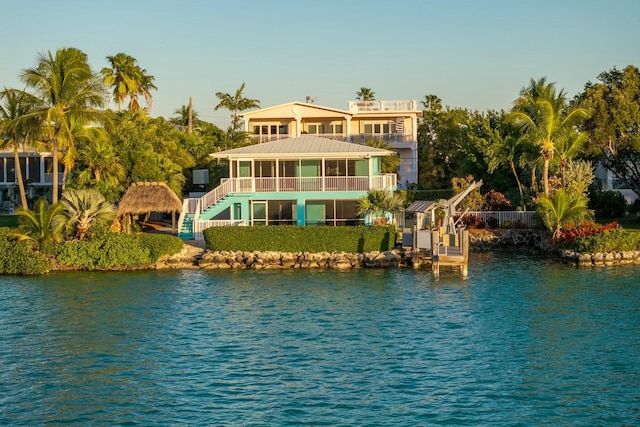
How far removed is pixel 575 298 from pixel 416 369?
11802mm

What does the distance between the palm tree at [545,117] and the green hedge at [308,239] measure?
1290 cm

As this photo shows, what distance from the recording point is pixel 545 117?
158ft

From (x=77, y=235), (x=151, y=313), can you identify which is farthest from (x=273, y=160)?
(x=151, y=313)

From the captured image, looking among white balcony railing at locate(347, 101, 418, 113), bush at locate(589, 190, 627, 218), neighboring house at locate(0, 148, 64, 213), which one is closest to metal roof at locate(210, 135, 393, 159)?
bush at locate(589, 190, 627, 218)

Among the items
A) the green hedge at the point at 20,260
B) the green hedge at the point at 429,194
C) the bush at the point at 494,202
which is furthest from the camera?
the green hedge at the point at 429,194

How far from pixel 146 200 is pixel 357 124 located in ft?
92.5

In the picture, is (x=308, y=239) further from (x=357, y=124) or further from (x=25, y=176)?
(x=25, y=176)

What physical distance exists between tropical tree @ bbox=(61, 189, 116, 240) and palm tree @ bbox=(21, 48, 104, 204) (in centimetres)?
298

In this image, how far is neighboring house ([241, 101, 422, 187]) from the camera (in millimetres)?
65688

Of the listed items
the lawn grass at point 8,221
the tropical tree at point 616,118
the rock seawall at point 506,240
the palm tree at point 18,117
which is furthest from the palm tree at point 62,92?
the tropical tree at point 616,118

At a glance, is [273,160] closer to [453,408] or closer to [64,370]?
[64,370]

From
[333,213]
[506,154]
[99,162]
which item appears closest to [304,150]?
[333,213]

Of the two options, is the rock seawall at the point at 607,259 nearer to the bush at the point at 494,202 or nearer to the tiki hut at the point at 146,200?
the bush at the point at 494,202

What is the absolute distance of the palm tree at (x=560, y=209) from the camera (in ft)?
141
